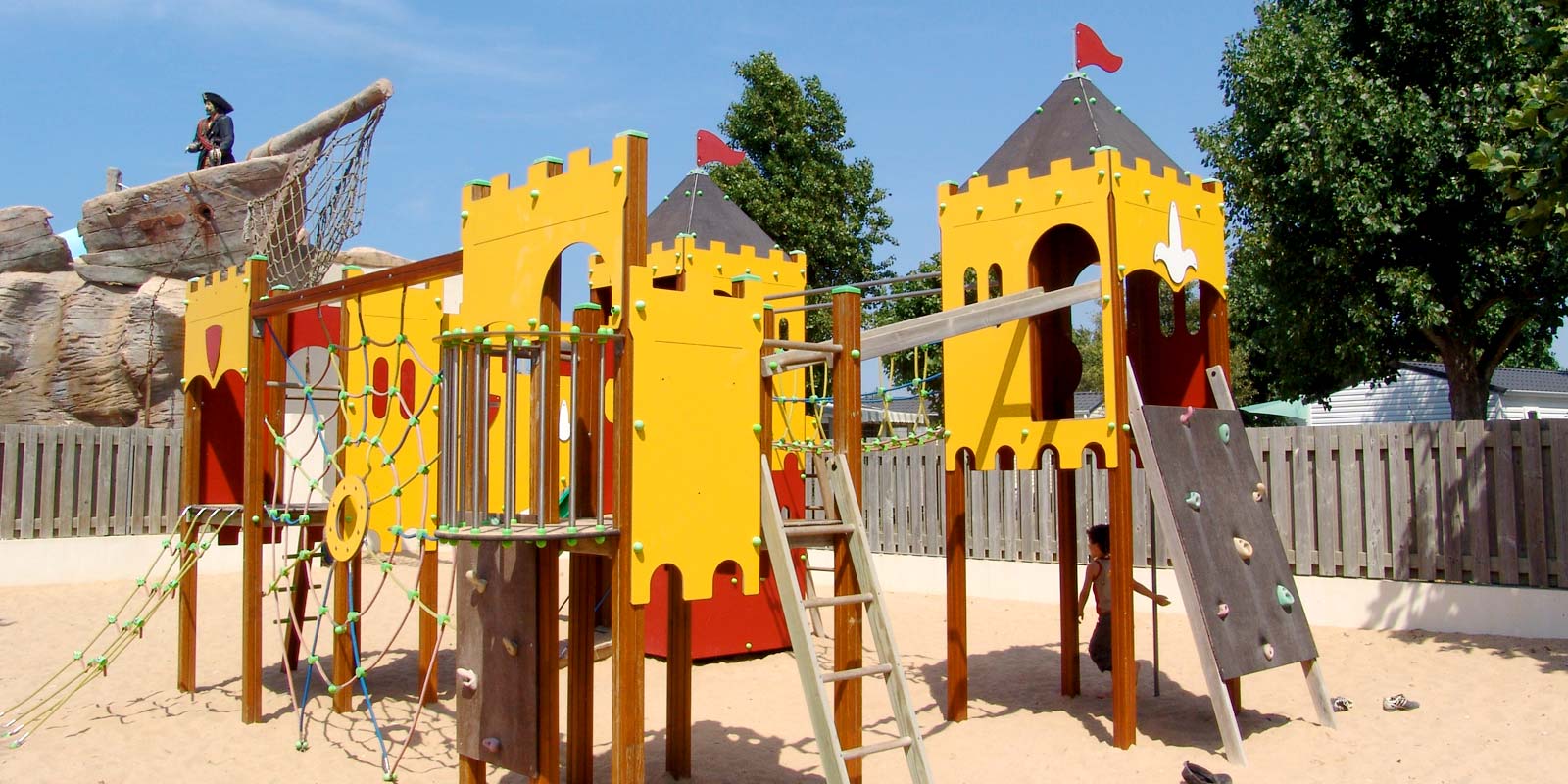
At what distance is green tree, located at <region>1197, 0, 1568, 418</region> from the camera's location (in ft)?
46.4

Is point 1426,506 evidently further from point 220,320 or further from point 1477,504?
point 220,320

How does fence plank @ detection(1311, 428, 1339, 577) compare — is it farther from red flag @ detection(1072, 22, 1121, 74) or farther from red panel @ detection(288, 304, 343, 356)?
red panel @ detection(288, 304, 343, 356)

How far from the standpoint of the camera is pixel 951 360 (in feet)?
26.9

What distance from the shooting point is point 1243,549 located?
707cm

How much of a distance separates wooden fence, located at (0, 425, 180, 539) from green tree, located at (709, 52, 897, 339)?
37.9ft

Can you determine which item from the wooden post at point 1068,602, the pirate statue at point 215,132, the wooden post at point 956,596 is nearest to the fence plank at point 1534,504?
the wooden post at point 1068,602

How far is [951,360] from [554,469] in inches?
158

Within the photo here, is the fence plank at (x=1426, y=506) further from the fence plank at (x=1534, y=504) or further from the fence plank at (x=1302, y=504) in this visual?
the fence plank at (x=1302, y=504)

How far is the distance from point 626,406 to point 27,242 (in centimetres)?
1711

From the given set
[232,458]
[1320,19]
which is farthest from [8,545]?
[1320,19]

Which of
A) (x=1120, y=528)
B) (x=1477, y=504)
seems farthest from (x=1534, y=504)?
(x=1120, y=528)

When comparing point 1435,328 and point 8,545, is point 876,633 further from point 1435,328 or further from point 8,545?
point 1435,328

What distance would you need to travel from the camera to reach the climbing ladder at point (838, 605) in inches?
191

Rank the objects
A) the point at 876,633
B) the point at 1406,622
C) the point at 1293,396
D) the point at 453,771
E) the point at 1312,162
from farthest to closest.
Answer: the point at 1293,396
the point at 1312,162
the point at 1406,622
the point at 453,771
the point at 876,633
